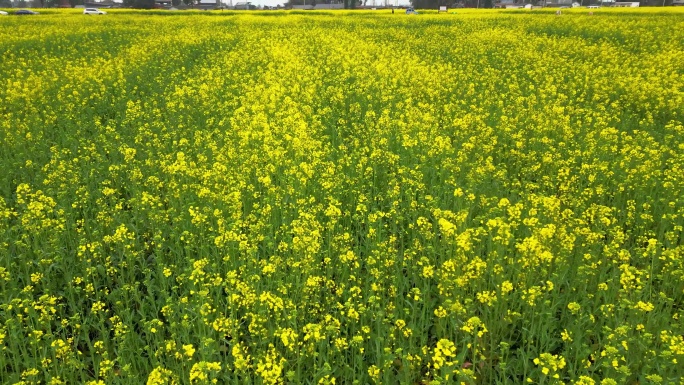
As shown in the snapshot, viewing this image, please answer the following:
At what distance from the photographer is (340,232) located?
5.67 meters

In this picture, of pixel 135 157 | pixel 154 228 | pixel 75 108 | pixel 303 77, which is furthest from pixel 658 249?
pixel 75 108

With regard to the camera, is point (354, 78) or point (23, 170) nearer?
point (23, 170)

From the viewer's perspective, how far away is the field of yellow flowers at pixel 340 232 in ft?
12.4

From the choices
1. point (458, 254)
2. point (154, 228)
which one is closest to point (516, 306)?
point (458, 254)

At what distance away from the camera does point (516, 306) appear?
14.8 feet

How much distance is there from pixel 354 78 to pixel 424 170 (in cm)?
748

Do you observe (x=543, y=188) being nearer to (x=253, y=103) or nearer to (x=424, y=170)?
(x=424, y=170)

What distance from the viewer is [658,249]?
4902 mm

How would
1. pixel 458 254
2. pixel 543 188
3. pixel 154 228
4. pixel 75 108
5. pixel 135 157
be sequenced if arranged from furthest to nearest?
pixel 75 108 < pixel 135 157 < pixel 543 188 < pixel 154 228 < pixel 458 254

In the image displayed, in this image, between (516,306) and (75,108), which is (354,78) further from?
(516,306)

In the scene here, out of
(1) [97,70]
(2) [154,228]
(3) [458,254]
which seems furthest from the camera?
(1) [97,70]

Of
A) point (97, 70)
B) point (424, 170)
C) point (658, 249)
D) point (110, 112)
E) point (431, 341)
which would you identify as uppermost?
point (97, 70)

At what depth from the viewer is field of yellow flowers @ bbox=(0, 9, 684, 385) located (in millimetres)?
3779

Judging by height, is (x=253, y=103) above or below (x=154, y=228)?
above
